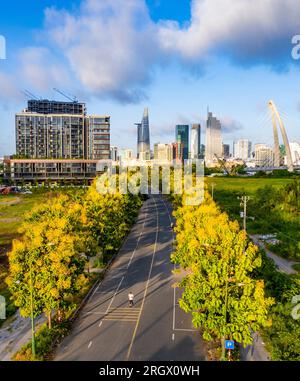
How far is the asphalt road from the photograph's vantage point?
21.0 meters

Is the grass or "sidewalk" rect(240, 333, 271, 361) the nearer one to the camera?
"sidewalk" rect(240, 333, 271, 361)

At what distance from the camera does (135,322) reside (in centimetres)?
2495

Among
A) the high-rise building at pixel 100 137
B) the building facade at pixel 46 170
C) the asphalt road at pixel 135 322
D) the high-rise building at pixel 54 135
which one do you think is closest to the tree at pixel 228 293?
the asphalt road at pixel 135 322

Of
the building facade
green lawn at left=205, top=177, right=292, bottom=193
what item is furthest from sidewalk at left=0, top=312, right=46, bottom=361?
the building facade

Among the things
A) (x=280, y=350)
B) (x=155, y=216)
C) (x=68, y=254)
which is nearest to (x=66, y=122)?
(x=155, y=216)

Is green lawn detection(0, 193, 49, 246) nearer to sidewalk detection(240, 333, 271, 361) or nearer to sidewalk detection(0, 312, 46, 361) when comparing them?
sidewalk detection(0, 312, 46, 361)

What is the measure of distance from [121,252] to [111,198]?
20.9ft

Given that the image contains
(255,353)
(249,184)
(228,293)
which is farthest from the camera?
(249,184)

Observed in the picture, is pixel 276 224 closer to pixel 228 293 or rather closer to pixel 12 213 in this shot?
pixel 228 293

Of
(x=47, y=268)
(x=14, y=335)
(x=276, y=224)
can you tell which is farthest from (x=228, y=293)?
(x=276, y=224)

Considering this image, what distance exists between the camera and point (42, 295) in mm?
22375
